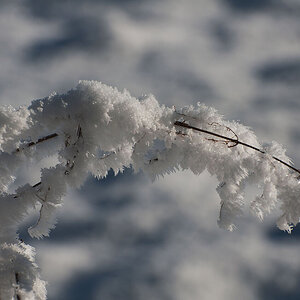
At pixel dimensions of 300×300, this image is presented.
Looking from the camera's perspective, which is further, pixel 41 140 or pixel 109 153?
pixel 109 153

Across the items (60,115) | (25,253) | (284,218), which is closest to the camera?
(60,115)

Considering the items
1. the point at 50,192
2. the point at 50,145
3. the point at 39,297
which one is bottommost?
the point at 39,297

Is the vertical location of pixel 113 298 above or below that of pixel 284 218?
below

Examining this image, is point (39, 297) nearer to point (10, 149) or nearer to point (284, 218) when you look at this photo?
point (10, 149)

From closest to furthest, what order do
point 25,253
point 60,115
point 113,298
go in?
point 60,115
point 25,253
point 113,298

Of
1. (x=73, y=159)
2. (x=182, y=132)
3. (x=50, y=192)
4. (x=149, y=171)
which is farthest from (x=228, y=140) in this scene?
(x=50, y=192)

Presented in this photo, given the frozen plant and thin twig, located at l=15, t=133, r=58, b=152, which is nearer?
the frozen plant

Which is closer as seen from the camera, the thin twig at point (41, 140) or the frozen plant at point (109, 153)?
the frozen plant at point (109, 153)

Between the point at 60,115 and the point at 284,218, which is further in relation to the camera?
the point at 284,218
